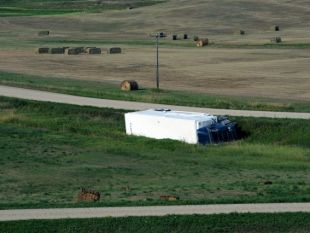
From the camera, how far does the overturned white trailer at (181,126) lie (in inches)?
1847

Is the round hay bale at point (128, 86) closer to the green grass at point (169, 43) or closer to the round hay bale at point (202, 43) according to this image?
the green grass at point (169, 43)

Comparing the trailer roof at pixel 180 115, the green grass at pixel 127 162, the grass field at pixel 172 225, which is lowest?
the green grass at pixel 127 162

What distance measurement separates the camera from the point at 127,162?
41094 millimetres

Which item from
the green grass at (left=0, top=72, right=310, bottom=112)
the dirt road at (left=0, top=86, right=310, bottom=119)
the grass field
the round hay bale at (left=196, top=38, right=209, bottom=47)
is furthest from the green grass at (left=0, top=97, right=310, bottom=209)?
the round hay bale at (left=196, top=38, right=209, bottom=47)

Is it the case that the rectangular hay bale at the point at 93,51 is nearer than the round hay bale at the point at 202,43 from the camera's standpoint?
Yes

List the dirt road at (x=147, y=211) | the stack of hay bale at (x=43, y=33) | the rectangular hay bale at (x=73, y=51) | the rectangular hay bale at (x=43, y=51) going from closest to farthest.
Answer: the dirt road at (x=147, y=211) → the rectangular hay bale at (x=73, y=51) → the rectangular hay bale at (x=43, y=51) → the stack of hay bale at (x=43, y=33)

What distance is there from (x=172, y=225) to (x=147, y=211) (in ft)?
5.39

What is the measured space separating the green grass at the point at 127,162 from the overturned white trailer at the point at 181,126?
93 centimetres

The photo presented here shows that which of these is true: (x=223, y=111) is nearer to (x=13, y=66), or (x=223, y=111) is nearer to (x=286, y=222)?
(x=286, y=222)

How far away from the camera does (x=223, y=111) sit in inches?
2122

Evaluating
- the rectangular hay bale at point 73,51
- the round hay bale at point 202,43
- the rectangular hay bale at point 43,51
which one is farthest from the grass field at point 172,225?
the round hay bale at point 202,43

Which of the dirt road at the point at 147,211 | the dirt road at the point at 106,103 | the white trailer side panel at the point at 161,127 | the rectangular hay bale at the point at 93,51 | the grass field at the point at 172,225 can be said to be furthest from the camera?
the rectangular hay bale at the point at 93,51

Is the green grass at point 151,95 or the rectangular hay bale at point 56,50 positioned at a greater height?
the rectangular hay bale at point 56,50

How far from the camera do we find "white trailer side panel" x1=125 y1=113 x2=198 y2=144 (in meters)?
47.2
